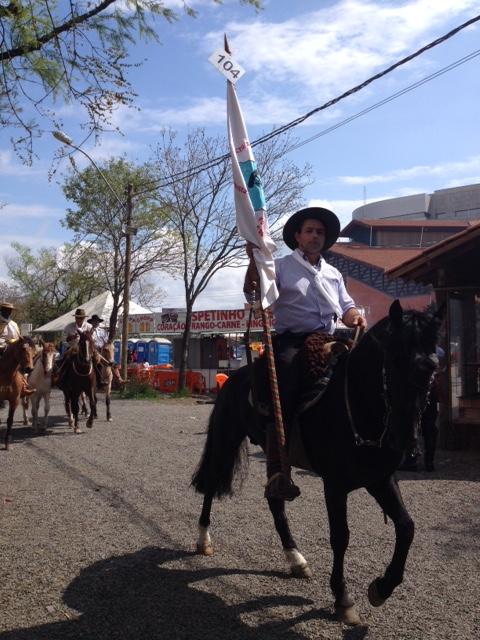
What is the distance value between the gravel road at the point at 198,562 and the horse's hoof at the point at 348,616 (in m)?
0.04

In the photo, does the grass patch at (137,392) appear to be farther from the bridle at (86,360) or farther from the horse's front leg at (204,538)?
the horse's front leg at (204,538)

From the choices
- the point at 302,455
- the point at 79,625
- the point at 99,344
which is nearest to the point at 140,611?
the point at 79,625

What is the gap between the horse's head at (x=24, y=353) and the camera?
11117 millimetres

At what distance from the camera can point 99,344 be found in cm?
1603

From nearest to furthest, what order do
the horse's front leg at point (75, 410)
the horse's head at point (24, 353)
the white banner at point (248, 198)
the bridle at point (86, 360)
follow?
1. the white banner at point (248, 198)
2. the horse's head at point (24, 353)
3. the bridle at point (86, 360)
4. the horse's front leg at point (75, 410)

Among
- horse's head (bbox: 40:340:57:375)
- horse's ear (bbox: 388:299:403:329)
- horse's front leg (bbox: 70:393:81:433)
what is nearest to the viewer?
horse's ear (bbox: 388:299:403:329)

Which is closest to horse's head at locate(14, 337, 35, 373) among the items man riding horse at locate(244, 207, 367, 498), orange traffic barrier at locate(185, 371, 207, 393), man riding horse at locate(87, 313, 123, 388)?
man riding horse at locate(87, 313, 123, 388)

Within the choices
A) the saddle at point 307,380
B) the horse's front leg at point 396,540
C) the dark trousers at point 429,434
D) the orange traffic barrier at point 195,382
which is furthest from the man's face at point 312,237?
the orange traffic barrier at point 195,382

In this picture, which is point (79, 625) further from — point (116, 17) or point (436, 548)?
point (116, 17)

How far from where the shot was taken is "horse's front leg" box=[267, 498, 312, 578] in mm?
4875

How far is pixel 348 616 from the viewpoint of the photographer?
158 inches

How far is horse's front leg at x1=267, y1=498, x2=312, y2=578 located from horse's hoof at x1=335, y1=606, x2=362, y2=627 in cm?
82

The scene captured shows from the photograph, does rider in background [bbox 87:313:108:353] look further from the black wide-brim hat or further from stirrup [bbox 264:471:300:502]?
stirrup [bbox 264:471:300:502]

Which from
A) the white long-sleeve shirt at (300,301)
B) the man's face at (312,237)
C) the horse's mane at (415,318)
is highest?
the man's face at (312,237)
